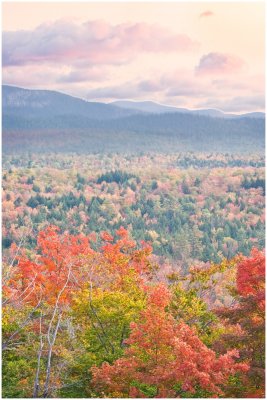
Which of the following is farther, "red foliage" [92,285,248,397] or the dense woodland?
the dense woodland

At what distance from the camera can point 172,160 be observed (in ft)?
648

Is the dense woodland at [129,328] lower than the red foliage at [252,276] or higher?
lower

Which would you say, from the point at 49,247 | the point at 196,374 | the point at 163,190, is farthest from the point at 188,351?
the point at 163,190

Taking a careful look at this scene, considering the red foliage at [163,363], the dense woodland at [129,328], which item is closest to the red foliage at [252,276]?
the dense woodland at [129,328]

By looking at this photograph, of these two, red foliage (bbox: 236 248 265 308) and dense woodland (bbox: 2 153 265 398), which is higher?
red foliage (bbox: 236 248 265 308)

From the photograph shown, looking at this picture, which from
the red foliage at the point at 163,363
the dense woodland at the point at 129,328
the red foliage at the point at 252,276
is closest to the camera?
the red foliage at the point at 163,363

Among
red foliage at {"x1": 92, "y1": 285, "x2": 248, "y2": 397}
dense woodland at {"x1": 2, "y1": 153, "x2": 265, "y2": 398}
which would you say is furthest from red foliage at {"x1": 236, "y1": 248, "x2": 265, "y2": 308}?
red foliage at {"x1": 92, "y1": 285, "x2": 248, "y2": 397}

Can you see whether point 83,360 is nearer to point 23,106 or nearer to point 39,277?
point 39,277

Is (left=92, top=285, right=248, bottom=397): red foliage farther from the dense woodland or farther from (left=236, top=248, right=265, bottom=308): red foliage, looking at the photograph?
(left=236, top=248, right=265, bottom=308): red foliage

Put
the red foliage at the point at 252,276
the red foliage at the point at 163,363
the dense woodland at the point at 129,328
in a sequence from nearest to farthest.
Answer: the red foliage at the point at 163,363 → the dense woodland at the point at 129,328 → the red foliage at the point at 252,276

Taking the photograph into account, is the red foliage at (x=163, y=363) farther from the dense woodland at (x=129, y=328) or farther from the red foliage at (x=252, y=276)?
the red foliage at (x=252, y=276)

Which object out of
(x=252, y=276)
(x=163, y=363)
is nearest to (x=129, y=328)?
(x=163, y=363)

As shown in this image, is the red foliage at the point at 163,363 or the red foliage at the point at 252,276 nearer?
the red foliage at the point at 163,363

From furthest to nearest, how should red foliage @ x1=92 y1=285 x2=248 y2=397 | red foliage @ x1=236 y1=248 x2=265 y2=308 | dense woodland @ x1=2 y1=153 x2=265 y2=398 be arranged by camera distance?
red foliage @ x1=236 y1=248 x2=265 y2=308 → dense woodland @ x1=2 y1=153 x2=265 y2=398 → red foliage @ x1=92 y1=285 x2=248 y2=397
